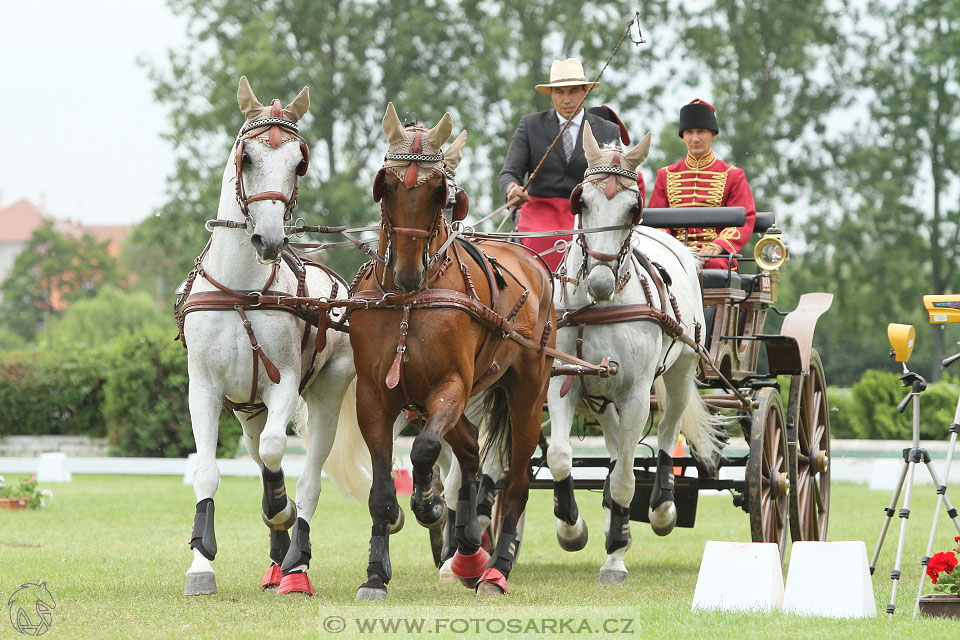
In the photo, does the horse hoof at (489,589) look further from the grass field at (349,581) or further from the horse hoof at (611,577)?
the horse hoof at (611,577)

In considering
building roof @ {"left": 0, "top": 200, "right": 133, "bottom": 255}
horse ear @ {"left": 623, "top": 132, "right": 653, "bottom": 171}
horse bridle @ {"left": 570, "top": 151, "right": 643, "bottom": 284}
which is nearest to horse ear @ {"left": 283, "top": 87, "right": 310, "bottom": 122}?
horse bridle @ {"left": 570, "top": 151, "right": 643, "bottom": 284}

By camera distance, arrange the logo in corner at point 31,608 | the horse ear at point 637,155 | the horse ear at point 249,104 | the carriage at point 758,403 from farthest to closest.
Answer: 1. the carriage at point 758,403
2. the horse ear at point 637,155
3. the horse ear at point 249,104
4. the logo in corner at point 31,608

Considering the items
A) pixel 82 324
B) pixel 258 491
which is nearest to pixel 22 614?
pixel 258 491

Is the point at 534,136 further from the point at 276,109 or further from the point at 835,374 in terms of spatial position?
the point at 835,374

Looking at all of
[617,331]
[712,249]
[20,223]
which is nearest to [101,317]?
[712,249]

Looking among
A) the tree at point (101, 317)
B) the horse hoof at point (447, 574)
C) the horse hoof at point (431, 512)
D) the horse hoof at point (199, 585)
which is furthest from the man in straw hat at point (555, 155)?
the tree at point (101, 317)

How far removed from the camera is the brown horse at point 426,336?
5.64 m

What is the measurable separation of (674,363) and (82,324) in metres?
45.4

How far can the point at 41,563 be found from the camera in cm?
779

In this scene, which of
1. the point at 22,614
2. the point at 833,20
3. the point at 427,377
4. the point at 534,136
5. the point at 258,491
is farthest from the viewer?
the point at 833,20

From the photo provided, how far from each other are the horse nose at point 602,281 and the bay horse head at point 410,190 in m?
1.34

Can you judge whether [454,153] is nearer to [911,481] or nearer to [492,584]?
[492,584]

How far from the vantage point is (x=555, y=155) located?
Result: 27.0ft

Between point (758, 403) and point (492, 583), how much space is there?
8.56 feet
